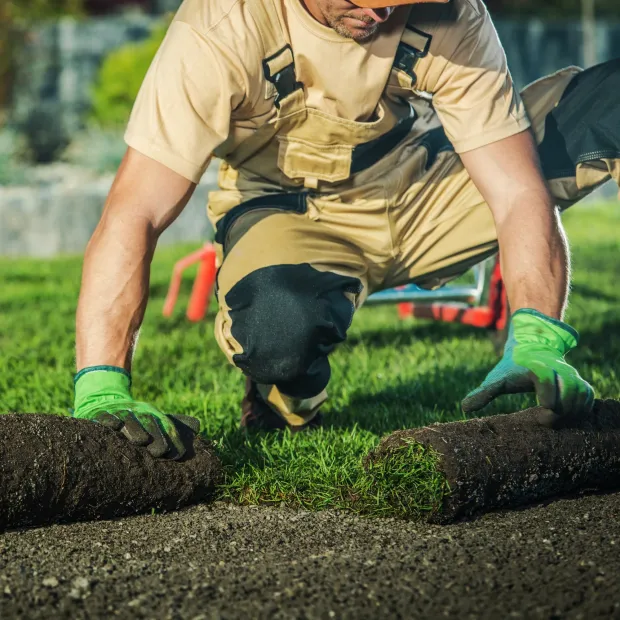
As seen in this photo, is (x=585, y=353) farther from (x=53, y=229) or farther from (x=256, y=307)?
(x=53, y=229)

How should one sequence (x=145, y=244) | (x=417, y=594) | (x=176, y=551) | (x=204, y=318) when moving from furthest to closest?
1. (x=204, y=318)
2. (x=145, y=244)
3. (x=176, y=551)
4. (x=417, y=594)

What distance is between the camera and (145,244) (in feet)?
10.2

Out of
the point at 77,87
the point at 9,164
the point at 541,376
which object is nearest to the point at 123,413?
the point at 541,376

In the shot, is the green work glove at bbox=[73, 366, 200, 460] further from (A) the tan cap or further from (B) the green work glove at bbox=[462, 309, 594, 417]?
(A) the tan cap

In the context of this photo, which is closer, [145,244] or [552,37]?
[145,244]

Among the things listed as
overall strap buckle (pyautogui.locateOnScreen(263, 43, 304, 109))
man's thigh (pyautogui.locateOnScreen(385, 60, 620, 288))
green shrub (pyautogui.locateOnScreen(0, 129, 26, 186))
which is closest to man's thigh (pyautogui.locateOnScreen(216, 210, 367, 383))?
man's thigh (pyautogui.locateOnScreen(385, 60, 620, 288))

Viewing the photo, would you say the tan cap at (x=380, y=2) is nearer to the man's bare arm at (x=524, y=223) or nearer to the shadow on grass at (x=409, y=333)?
the man's bare arm at (x=524, y=223)

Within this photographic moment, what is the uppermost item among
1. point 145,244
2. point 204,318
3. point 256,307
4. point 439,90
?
point 439,90

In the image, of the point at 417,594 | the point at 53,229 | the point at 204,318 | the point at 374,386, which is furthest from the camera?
the point at 53,229

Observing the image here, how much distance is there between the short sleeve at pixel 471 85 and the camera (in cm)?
350

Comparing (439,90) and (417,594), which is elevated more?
(439,90)

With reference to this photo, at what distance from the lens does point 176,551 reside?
265cm

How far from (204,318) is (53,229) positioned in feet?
10.3

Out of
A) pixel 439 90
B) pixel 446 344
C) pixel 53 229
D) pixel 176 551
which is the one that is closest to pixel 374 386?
pixel 446 344
